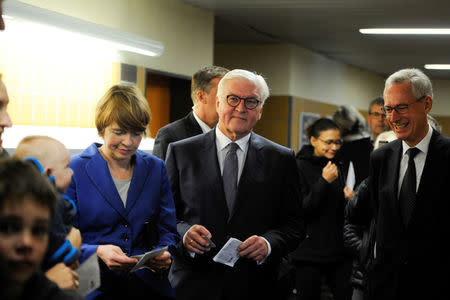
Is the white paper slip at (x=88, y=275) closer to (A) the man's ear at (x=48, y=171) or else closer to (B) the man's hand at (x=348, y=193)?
(A) the man's ear at (x=48, y=171)

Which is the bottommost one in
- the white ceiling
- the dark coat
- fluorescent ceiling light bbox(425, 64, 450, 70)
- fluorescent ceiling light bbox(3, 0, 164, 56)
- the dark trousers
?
the dark trousers

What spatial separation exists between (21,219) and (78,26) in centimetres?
356

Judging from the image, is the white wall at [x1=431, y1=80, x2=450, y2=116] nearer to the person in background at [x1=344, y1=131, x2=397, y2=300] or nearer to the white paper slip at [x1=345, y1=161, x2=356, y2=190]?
the white paper slip at [x1=345, y1=161, x2=356, y2=190]

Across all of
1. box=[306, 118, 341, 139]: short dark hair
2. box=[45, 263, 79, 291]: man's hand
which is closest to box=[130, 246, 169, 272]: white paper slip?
box=[45, 263, 79, 291]: man's hand

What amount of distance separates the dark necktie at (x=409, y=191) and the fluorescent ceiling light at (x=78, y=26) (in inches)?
107

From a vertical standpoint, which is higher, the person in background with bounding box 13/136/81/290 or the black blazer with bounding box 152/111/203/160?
the black blazer with bounding box 152/111/203/160

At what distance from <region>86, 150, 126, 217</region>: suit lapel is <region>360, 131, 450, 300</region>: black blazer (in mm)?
1338

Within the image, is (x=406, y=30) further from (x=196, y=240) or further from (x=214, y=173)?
(x=196, y=240)

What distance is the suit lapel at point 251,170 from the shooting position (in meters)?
2.80

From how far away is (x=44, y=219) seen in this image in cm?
131

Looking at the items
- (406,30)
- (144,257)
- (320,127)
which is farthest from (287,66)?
(144,257)

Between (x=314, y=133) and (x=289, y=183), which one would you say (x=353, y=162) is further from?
(x=289, y=183)

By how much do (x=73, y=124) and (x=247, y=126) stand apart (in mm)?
2987

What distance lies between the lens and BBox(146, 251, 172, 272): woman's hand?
246cm
